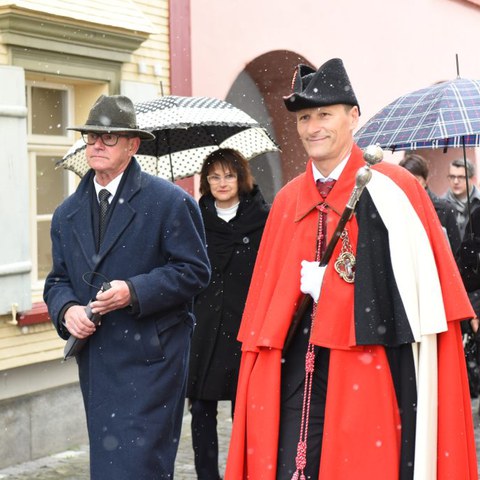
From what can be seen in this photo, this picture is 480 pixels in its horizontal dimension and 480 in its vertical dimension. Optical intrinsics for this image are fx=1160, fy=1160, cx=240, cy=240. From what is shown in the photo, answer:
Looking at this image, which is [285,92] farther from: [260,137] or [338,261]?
[338,261]

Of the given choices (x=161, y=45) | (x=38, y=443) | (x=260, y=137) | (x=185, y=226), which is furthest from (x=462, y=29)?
(x=185, y=226)

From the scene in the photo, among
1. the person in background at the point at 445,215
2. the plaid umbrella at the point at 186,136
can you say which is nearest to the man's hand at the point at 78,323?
the plaid umbrella at the point at 186,136

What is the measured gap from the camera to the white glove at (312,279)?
168 inches

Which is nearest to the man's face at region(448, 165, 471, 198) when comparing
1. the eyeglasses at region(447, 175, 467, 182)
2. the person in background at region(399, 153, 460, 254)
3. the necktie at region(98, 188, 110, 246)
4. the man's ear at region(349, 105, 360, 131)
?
the eyeglasses at region(447, 175, 467, 182)

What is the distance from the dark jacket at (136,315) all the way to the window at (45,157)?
10.9 ft

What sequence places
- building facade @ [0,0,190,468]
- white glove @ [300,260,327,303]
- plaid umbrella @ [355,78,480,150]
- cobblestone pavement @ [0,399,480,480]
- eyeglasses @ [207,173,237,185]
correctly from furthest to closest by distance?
building facade @ [0,0,190,468] → cobblestone pavement @ [0,399,480,480] → eyeglasses @ [207,173,237,185] → plaid umbrella @ [355,78,480,150] → white glove @ [300,260,327,303]

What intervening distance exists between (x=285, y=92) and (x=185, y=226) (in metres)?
8.14

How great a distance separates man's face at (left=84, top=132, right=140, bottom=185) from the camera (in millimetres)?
5051

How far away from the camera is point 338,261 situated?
4266 millimetres

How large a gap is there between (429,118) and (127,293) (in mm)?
2258

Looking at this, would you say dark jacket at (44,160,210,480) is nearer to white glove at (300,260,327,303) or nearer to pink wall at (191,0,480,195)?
white glove at (300,260,327,303)

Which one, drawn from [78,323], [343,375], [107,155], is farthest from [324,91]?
[78,323]

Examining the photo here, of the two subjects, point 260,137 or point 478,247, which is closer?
point 478,247

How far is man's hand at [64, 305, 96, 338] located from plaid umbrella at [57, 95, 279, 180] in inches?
73.8
